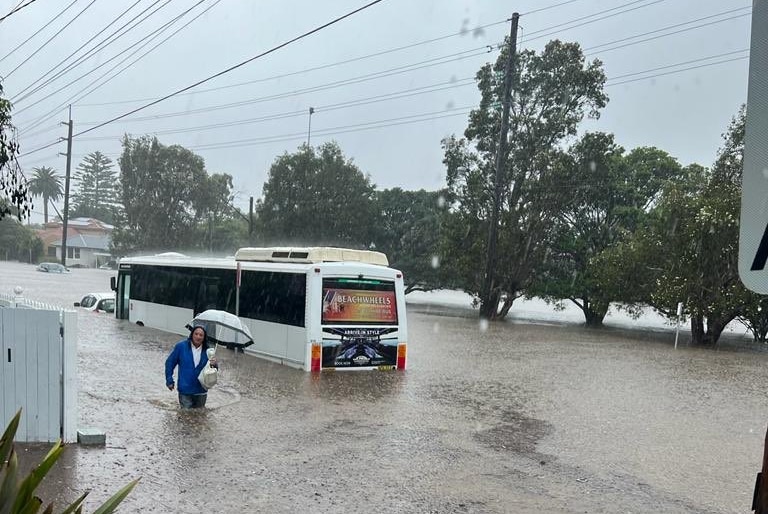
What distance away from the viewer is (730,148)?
2848cm

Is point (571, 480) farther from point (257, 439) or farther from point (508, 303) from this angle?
point (508, 303)

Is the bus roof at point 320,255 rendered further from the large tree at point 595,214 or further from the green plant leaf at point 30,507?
the large tree at point 595,214

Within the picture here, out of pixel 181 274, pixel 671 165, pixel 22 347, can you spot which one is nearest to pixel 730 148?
pixel 671 165

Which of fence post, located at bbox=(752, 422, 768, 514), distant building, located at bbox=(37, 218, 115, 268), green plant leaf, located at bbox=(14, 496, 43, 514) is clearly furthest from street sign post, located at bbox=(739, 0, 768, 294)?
distant building, located at bbox=(37, 218, 115, 268)

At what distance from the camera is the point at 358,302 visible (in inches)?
585

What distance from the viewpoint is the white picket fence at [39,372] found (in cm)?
736

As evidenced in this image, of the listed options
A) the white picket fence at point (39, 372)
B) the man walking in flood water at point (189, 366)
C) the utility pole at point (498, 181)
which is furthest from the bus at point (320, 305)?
the utility pole at point (498, 181)

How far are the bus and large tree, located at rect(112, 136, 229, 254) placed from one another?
4983 centimetres

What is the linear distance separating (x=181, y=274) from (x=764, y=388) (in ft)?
50.2

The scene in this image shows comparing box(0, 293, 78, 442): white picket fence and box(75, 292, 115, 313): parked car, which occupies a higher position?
box(0, 293, 78, 442): white picket fence

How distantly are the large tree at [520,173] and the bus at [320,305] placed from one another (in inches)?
760

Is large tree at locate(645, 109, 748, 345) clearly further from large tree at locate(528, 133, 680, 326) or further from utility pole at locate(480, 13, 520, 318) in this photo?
utility pole at locate(480, 13, 520, 318)

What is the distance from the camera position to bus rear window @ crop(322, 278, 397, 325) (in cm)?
Result: 1466

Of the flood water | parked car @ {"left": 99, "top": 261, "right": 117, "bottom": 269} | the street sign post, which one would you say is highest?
the street sign post
